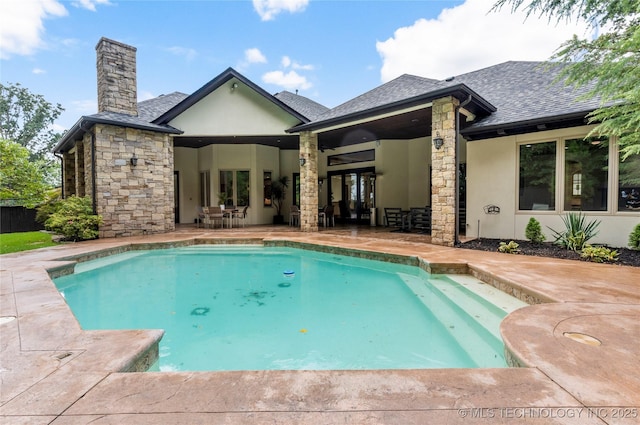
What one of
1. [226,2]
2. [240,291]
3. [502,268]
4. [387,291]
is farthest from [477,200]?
[226,2]

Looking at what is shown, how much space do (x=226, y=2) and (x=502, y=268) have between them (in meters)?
12.0

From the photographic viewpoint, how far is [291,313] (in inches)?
161

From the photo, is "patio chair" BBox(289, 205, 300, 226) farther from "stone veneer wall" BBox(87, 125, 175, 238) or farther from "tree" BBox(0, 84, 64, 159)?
"tree" BBox(0, 84, 64, 159)

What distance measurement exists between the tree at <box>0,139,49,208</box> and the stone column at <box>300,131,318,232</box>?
1024cm

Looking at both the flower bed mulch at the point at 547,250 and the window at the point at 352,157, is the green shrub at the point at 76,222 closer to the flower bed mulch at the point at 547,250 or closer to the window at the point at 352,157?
the window at the point at 352,157

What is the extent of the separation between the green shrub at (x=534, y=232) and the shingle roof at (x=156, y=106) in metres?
11.3

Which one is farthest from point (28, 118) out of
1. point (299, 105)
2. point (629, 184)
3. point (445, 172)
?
point (629, 184)

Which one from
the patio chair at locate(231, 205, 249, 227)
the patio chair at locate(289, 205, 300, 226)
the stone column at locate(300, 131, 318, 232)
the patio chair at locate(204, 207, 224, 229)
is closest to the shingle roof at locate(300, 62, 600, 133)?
the stone column at locate(300, 131, 318, 232)

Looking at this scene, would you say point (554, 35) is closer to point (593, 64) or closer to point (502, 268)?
point (593, 64)

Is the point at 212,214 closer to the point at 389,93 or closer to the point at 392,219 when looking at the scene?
the point at 392,219

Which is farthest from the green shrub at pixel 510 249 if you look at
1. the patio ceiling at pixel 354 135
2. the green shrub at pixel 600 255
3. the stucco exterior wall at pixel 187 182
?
the stucco exterior wall at pixel 187 182

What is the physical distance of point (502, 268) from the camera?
4.91 m

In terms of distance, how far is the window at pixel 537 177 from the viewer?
712 centimetres

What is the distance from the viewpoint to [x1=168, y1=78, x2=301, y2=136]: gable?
1077 centimetres
